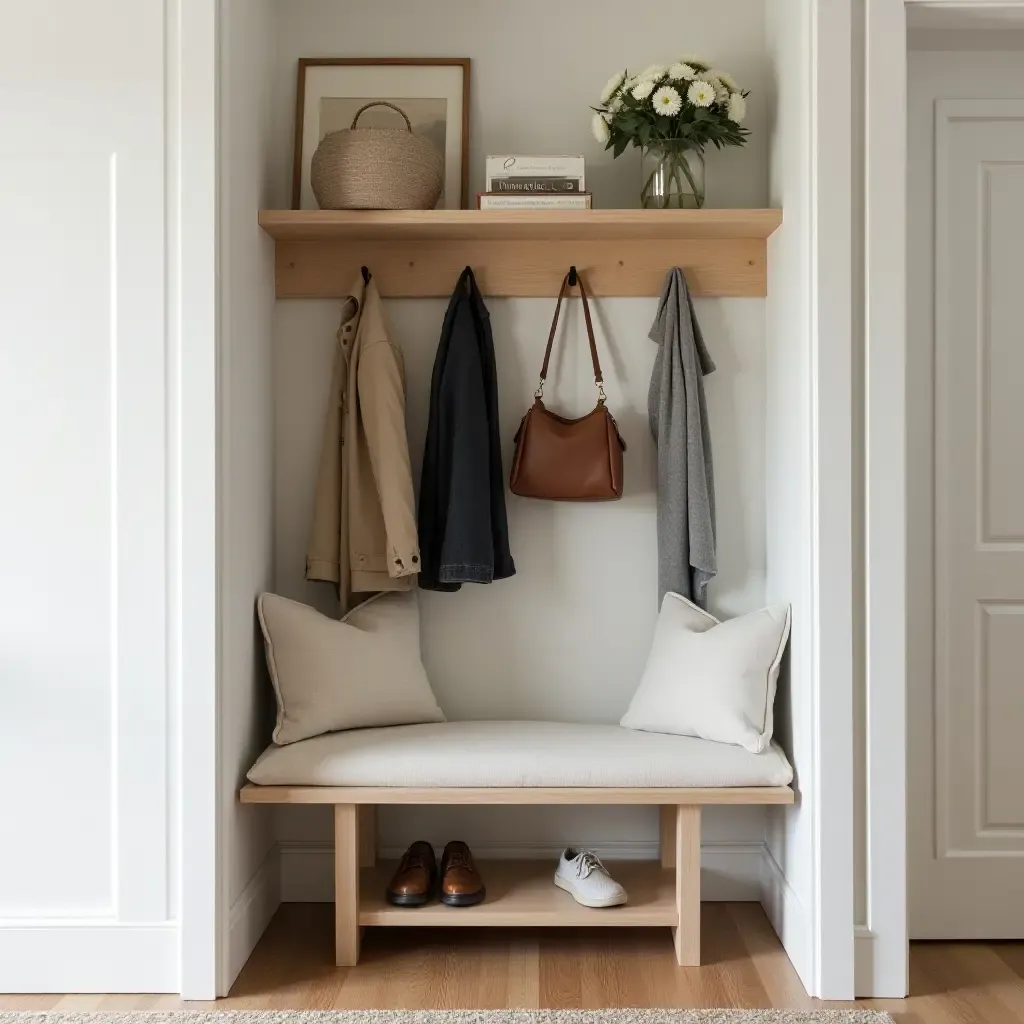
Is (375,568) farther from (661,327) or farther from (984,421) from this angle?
(984,421)

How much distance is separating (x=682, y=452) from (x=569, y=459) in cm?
28

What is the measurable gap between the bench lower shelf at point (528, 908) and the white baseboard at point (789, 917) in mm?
247

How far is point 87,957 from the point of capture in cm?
217

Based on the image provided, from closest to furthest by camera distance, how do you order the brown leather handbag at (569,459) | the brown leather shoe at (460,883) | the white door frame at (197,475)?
the white door frame at (197,475)
the brown leather shoe at (460,883)
the brown leather handbag at (569,459)

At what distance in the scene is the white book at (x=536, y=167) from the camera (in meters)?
2.52

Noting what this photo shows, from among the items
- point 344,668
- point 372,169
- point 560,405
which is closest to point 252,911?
point 344,668

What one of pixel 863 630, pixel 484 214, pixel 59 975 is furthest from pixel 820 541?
pixel 59 975

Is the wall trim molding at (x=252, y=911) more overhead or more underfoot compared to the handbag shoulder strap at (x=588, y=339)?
more underfoot

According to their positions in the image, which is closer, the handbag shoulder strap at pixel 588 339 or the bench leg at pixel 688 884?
the bench leg at pixel 688 884

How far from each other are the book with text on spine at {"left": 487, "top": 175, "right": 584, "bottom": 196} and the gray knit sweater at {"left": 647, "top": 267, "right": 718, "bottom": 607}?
1.11 ft

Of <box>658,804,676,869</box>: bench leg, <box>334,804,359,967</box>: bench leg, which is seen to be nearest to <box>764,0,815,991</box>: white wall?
<box>658,804,676,869</box>: bench leg

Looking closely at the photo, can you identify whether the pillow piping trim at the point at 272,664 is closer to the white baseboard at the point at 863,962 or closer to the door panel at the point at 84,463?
the door panel at the point at 84,463

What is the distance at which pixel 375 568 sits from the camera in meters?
2.55

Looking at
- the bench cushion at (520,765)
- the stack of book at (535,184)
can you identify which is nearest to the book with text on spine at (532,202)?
the stack of book at (535,184)
